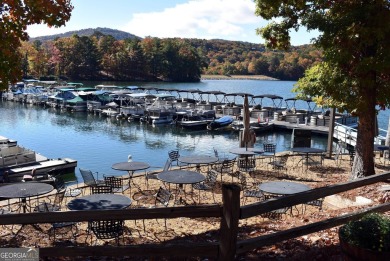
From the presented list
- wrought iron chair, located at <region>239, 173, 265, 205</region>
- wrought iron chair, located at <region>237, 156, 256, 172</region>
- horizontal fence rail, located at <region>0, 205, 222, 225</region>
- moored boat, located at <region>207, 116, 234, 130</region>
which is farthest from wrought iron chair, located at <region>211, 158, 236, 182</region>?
moored boat, located at <region>207, 116, 234, 130</region>

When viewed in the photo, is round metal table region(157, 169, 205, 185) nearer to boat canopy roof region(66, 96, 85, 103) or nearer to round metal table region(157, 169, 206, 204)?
round metal table region(157, 169, 206, 204)

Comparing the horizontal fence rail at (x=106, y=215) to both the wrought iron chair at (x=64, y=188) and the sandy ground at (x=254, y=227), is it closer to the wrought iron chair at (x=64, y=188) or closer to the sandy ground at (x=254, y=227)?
the sandy ground at (x=254, y=227)

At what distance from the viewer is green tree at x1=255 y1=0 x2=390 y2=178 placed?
28.9 feet

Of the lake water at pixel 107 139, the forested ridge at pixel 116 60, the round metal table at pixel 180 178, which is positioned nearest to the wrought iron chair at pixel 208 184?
the round metal table at pixel 180 178

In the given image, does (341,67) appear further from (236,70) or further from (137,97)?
(236,70)

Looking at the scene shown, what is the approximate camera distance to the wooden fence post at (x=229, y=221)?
3.90 meters

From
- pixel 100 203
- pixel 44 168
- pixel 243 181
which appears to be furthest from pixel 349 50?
pixel 44 168

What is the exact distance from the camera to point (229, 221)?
393 cm

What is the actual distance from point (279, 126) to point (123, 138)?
14740mm

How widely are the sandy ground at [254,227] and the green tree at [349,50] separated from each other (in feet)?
6.52

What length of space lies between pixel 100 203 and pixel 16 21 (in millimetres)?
3747

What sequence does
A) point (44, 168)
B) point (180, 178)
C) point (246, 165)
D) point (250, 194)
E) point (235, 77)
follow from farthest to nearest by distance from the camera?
point (235, 77), point (44, 168), point (246, 165), point (250, 194), point (180, 178)

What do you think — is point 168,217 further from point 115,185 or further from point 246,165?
point 246,165

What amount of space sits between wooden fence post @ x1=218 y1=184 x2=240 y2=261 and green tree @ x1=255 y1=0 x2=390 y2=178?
6302mm
